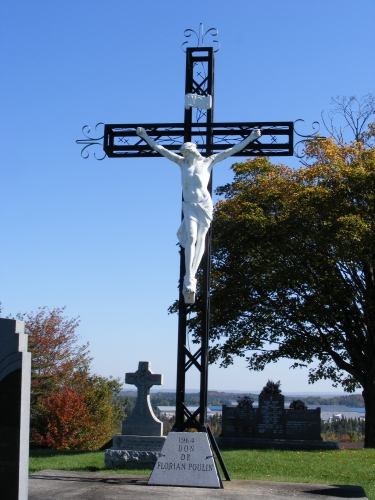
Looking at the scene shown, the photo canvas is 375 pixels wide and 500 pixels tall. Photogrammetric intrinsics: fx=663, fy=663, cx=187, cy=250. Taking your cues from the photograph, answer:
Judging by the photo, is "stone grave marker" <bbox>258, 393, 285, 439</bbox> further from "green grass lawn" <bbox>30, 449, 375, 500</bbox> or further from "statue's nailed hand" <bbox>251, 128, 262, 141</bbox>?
"statue's nailed hand" <bbox>251, 128, 262, 141</bbox>

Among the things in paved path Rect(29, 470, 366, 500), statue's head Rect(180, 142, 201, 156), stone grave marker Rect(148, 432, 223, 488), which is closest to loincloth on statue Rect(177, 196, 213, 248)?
statue's head Rect(180, 142, 201, 156)

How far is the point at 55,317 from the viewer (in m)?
35.0

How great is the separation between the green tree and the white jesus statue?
11296 millimetres

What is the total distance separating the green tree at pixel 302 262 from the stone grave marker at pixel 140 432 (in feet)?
23.8

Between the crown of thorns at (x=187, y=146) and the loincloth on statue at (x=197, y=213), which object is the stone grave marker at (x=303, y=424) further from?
the crown of thorns at (x=187, y=146)

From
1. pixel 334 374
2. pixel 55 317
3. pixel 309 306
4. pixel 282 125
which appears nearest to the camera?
pixel 282 125

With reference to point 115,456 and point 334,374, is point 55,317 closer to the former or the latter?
point 334,374

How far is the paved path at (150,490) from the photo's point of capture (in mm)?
7824

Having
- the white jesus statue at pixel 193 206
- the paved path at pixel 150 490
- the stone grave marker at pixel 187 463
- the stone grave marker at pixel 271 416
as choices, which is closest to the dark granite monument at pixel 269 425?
the stone grave marker at pixel 271 416

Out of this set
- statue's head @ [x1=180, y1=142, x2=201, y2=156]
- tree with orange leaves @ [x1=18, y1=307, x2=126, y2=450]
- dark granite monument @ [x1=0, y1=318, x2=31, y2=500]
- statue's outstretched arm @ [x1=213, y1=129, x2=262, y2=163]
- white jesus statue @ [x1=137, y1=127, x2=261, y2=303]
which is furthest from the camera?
tree with orange leaves @ [x1=18, y1=307, x2=126, y2=450]

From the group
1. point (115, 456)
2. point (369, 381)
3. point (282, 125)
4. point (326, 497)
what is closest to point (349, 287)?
point (369, 381)

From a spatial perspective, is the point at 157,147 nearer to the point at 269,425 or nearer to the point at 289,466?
the point at 289,466

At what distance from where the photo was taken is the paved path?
25.7 ft

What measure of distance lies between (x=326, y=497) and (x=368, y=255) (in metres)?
13.4
